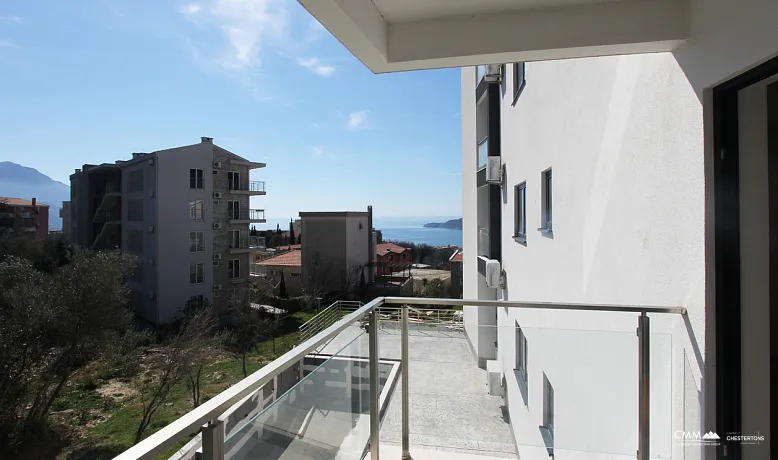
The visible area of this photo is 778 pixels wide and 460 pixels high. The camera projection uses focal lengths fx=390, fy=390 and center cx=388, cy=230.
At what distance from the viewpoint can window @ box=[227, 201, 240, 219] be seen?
76.0ft

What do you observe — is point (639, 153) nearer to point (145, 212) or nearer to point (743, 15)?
point (743, 15)

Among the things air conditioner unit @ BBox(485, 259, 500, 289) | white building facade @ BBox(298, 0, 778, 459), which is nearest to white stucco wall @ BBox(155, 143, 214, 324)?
air conditioner unit @ BBox(485, 259, 500, 289)

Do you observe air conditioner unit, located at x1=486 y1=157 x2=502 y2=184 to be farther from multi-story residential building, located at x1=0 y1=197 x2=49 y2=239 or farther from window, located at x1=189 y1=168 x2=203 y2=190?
multi-story residential building, located at x1=0 y1=197 x2=49 y2=239

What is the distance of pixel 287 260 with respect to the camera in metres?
28.8

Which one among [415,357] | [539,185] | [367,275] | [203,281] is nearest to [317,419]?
[415,357]

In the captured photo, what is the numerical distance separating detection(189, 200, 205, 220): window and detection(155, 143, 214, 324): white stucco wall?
18 centimetres

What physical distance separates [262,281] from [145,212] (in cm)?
759

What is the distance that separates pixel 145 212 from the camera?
20.7m

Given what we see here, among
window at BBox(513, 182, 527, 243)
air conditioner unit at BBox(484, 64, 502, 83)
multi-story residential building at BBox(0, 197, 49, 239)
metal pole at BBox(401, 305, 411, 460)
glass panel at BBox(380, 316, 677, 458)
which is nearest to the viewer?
glass panel at BBox(380, 316, 677, 458)

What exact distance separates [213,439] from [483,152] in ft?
34.4

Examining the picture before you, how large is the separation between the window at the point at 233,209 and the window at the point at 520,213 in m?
20.0

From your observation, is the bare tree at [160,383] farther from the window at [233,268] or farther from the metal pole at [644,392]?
the metal pole at [644,392]

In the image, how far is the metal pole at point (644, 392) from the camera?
2.01 meters

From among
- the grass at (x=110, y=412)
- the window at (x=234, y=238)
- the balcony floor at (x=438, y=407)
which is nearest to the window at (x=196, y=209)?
the window at (x=234, y=238)
